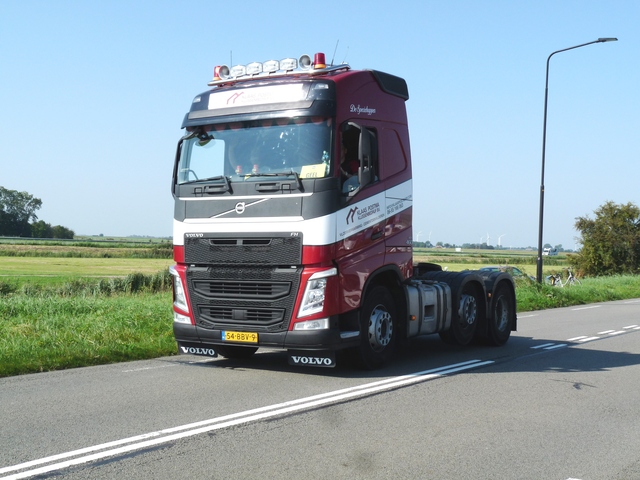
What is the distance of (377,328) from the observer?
384 inches

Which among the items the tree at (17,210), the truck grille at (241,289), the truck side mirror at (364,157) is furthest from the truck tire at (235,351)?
the tree at (17,210)

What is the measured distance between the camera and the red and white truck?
29.0ft

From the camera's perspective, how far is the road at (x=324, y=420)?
5.36 m

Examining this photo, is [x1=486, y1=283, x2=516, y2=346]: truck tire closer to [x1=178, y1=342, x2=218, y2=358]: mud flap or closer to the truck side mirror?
the truck side mirror

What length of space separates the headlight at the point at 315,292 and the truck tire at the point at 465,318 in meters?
3.69

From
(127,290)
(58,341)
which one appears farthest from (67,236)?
(58,341)

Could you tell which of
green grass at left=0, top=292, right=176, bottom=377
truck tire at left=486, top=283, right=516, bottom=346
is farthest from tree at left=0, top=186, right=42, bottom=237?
truck tire at left=486, top=283, right=516, bottom=346

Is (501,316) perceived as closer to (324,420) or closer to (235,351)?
(235,351)

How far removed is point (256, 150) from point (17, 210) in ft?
445

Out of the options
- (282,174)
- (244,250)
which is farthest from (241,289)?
(282,174)

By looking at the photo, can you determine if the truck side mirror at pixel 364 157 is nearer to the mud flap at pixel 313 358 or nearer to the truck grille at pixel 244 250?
the truck grille at pixel 244 250

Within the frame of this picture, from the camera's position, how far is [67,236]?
142125 millimetres

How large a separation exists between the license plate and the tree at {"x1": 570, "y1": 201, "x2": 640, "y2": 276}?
50.8 metres

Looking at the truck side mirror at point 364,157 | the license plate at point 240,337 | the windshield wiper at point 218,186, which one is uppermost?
the truck side mirror at point 364,157
